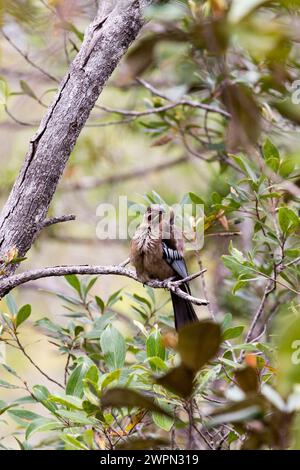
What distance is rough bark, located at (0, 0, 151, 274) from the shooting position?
194 cm

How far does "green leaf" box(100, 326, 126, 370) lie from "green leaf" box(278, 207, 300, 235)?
694 millimetres

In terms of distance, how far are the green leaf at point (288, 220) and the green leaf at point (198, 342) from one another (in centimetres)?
134

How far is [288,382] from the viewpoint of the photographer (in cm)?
79

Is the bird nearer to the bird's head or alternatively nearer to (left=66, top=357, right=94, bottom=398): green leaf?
the bird's head

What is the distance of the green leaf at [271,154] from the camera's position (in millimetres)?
2262

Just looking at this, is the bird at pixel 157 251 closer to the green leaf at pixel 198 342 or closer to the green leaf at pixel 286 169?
the green leaf at pixel 286 169

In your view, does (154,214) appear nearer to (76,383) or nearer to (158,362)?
(76,383)

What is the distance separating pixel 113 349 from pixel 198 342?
1162 millimetres

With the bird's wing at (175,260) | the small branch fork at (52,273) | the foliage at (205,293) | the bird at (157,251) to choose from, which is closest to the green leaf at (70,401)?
the foliage at (205,293)

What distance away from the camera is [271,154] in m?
2.33
